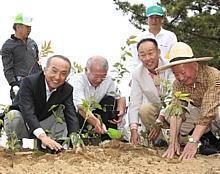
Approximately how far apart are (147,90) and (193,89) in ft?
2.24

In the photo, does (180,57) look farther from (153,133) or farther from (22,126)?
(22,126)

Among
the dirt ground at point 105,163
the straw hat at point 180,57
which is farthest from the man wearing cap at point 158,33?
the dirt ground at point 105,163

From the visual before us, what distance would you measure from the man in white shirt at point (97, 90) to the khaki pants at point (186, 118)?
347 mm

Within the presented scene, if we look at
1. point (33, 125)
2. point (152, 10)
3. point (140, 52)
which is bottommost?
point (33, 125)

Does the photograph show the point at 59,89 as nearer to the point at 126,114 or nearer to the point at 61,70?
the point at 61,70

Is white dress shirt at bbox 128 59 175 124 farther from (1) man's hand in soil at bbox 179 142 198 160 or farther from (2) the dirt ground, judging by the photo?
(1) man's hand in soil at bbox 179 142 198 160

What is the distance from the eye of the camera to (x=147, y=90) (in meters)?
4.41

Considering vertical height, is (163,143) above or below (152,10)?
below

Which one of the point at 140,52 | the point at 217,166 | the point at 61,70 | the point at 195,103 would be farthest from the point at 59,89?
the point at 217,166

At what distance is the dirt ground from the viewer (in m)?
3.24

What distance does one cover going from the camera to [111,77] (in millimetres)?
4766

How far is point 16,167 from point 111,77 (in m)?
1.66

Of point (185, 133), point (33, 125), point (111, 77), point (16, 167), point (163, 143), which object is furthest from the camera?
point (111, 77)

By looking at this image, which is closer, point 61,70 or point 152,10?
point 61,70
